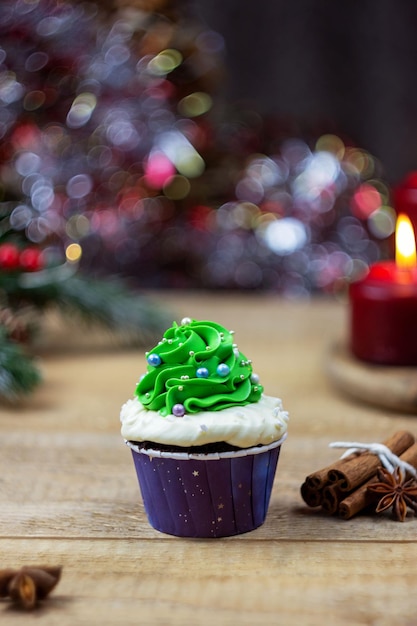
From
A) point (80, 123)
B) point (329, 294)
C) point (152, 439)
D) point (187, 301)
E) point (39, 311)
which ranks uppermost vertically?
point (152, 439)

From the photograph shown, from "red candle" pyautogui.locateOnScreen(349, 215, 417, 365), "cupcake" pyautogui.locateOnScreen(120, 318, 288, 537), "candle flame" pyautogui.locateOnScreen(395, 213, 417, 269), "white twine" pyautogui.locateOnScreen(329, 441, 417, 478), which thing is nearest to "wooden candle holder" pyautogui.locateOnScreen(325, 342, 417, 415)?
"red candle" pyautogui.locateOnScreen(349, 215, 417, 365)

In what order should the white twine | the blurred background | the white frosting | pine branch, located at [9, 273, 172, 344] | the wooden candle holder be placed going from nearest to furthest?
the white frosting < the white twine < the wooden candle holder < pine branch, located at [9, 273, 172, 344] < the blurred background

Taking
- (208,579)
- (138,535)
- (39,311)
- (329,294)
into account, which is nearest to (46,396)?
(39,311)

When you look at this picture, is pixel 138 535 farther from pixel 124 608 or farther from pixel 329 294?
pixel 329 294

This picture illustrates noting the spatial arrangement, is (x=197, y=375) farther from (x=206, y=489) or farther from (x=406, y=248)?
(x=406, y=248)

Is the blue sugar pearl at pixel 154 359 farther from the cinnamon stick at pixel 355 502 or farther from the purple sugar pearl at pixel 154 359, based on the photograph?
the cinnamon stick at pixel 355 502

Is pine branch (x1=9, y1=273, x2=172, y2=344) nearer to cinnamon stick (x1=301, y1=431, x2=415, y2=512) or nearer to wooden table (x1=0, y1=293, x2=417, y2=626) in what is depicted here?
wooden table (x1=0, y1=293, x2=417, y2=626)

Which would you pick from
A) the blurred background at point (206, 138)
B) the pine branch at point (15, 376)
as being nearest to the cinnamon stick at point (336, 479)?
the pine branch at point (15, 376)
